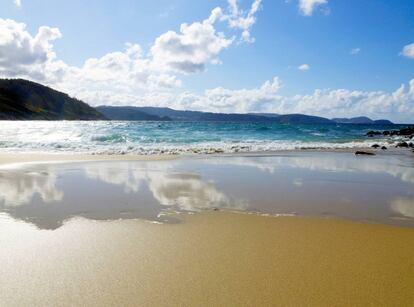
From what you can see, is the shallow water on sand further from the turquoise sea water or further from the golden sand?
the turquoise sea water

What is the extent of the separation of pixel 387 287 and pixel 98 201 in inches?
204

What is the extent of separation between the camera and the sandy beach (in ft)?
10.6

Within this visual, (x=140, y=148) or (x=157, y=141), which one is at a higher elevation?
(x=140, y=148)

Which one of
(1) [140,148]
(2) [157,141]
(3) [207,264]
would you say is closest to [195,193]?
(3) [207,264]

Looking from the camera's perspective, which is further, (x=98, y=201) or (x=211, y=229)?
(x=98, y=201)

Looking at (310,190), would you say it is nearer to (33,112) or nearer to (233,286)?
(233,286)

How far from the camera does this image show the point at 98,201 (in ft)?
22.6

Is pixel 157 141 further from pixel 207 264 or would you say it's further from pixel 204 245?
pixel 207 264

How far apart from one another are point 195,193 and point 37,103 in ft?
561

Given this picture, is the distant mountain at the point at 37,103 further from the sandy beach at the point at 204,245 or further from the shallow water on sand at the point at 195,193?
the sandy beach at the point at 204,245

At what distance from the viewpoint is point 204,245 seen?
4449 mm

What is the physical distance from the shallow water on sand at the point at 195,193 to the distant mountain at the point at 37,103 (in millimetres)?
137225

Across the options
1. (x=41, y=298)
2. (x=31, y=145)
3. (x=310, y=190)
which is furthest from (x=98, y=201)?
(x=31, y=145)

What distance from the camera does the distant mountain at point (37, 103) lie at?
140 meters
